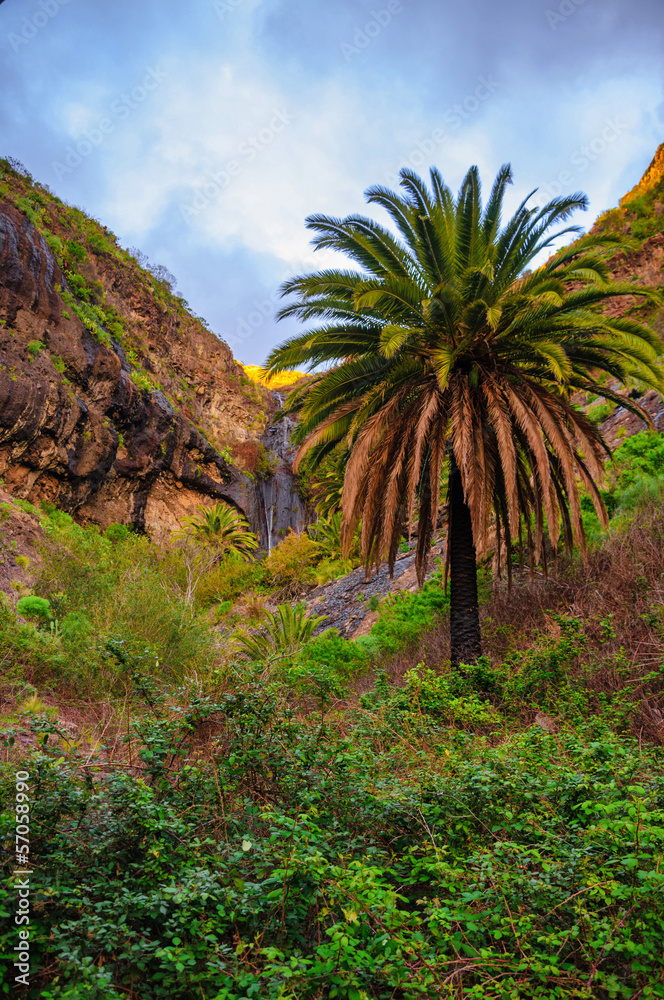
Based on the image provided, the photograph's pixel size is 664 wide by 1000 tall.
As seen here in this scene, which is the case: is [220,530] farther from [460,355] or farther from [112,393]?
[460,355]

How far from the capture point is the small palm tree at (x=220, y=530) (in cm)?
2812

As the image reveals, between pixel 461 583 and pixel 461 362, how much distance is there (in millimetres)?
3552

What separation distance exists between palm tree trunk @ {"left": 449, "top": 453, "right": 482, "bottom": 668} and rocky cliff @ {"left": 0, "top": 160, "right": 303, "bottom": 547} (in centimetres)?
1588

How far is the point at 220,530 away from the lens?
29219 mm

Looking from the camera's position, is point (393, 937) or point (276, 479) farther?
point (276, 479)

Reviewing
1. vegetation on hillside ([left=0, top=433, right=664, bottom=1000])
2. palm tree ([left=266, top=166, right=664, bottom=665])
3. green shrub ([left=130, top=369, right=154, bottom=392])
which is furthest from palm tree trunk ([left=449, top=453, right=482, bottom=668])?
green shrub ([left=130, top=369, right=154, bottom=392])

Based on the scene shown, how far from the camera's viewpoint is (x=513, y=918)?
2910 millimetres

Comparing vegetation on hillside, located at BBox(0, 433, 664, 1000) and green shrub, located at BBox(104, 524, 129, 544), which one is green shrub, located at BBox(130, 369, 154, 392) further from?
vegetation on hillside, located at BBox(0, 433, 664, 1000)

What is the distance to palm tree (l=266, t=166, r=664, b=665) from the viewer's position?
316 inches

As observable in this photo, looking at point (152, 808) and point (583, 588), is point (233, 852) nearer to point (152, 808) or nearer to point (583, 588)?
point (152, 808)

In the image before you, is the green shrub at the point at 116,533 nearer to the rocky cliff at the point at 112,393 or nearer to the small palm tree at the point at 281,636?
the rocky cliff at the point at 112,393

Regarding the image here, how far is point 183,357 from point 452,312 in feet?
107

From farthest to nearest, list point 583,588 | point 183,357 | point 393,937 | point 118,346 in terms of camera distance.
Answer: point 183,357
point 118,346
point 583,588
point 393,937

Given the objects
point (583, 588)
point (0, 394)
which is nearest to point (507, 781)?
point (583, 588)
